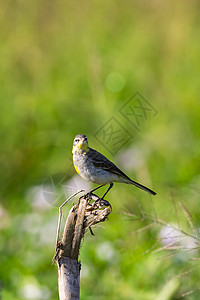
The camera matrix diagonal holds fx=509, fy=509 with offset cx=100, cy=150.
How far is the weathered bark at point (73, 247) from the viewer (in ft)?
6.31

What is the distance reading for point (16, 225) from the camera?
399cm

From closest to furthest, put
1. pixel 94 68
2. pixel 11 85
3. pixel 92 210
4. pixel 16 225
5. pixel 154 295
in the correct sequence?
pixel 92 210 < pixel 154 295 < pixel 16 225 < pixel 94 68 < pixel 11 85

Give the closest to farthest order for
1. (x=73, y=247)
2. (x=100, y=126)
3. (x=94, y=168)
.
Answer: (x=73, y=247) < (x=94, y=168) < (x=100, y=126)

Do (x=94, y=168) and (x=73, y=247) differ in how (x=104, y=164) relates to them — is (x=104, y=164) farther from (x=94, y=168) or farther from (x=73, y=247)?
(x=73, y=247)

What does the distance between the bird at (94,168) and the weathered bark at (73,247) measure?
563mm

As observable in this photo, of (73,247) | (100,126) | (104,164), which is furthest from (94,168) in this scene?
(100,126)

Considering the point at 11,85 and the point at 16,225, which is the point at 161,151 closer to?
the point at 16,225

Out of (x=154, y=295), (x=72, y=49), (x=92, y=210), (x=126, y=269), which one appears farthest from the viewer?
(x=72, y=49)

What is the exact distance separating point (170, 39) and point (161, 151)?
2.18 m

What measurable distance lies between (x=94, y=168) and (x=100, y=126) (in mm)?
1959

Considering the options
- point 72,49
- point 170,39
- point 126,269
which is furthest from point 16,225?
point 170,39

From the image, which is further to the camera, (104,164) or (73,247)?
(104,164)

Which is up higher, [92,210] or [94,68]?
[94,68]

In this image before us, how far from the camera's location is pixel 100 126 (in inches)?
182
